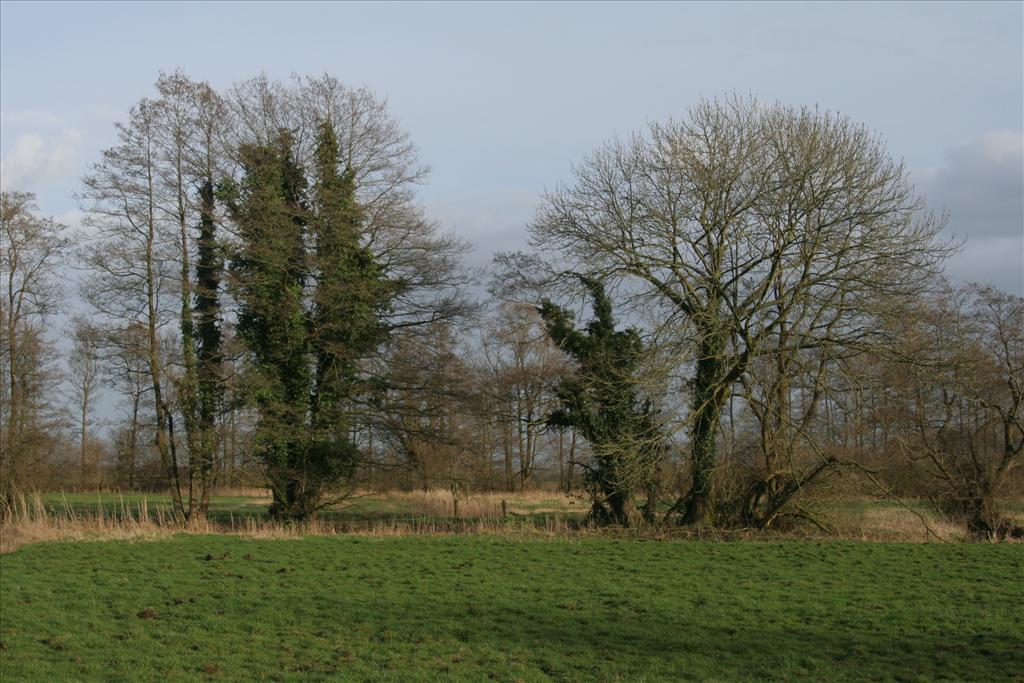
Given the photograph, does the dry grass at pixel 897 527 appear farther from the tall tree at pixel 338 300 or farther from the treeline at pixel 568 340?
the tall tree at pixel 338 300

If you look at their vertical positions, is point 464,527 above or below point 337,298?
below

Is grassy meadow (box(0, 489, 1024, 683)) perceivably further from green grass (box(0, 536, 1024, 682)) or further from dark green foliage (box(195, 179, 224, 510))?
dark green foliage (box(195, 179, 224, 510))

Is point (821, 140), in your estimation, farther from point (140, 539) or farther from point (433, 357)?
point (140, 539)

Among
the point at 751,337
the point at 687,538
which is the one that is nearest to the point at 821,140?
the point at 751,337

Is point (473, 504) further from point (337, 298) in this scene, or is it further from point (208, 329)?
point (208, 329)

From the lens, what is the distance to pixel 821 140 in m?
20.9

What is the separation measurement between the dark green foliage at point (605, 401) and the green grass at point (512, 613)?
3458mm

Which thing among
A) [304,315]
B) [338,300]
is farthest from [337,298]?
[304,315]

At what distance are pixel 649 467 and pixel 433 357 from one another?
10258 mm

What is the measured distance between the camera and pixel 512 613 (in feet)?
41.9

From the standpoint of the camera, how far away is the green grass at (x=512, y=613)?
9.95 meters

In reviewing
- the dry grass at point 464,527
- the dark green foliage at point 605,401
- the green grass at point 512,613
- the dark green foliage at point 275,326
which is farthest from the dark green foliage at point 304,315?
the green grass at point 512,613

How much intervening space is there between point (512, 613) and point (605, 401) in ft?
41.2

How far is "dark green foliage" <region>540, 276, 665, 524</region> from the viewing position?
72.1 ft
